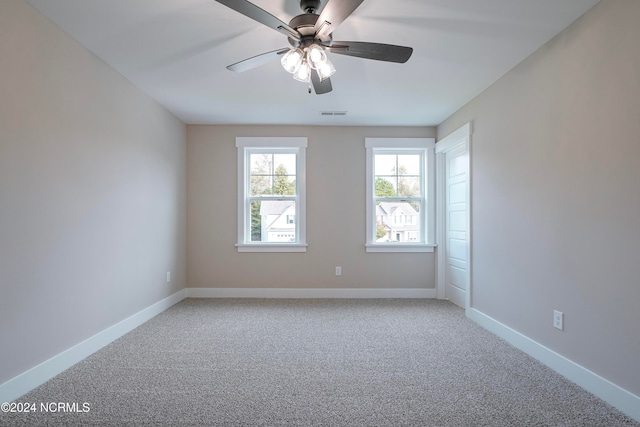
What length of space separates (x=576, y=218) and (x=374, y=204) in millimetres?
2767

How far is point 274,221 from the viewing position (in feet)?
16.4

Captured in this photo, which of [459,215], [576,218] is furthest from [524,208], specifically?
[459,215]

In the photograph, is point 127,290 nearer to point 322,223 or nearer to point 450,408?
point 322,223

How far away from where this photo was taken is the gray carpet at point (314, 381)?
1918 mm

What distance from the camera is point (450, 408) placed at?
79.0 inches

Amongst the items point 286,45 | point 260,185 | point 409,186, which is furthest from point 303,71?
point 409,186

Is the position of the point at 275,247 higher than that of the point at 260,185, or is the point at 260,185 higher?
the point at 260,185

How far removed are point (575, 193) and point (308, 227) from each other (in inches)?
125

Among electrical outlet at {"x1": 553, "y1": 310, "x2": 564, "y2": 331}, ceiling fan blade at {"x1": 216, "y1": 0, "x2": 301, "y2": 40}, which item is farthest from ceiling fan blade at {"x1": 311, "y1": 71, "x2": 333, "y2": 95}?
electrical outlet at {"x1": 553, "y1": 310, "x2": 564, "y2": 331}

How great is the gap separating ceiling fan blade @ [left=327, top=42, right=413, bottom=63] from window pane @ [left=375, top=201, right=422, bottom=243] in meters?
3.02

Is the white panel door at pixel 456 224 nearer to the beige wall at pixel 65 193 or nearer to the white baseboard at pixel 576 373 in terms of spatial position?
the white baseboard at pixel 576 373

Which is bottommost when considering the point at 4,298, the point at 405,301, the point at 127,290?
the point at 405,301

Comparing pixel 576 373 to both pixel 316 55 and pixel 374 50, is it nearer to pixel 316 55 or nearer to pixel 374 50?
pixel 374 50

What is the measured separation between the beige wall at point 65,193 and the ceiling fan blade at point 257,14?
57.0 inches
